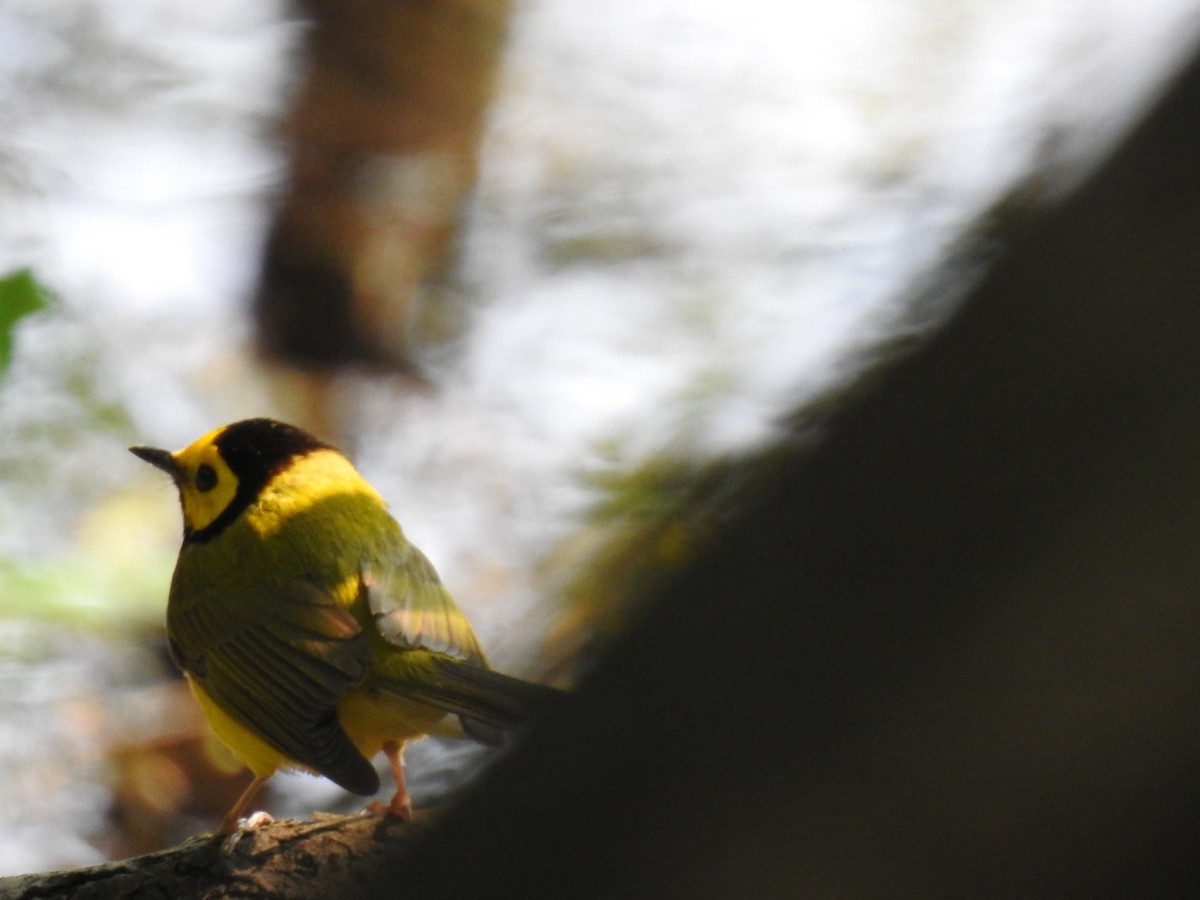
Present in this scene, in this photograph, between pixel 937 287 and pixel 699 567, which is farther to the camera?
pixel 937 287

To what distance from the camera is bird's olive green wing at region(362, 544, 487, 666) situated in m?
3.62

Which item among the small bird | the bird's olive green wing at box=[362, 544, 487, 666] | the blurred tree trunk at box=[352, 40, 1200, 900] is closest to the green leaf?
the small bird

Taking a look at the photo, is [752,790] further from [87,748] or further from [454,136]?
[454,136]

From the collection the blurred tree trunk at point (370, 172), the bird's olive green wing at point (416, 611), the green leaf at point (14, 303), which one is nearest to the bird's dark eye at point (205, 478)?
the bird's olive green wing at point (416, 611)

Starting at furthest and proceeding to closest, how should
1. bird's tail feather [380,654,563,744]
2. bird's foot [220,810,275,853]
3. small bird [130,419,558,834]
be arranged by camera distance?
small bird [130,419,558,834] < bird's tail feather [380,654,563,744] < bird's foot [220,810,275,853]

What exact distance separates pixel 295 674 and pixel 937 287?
259cm

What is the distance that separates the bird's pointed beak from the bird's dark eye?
0.13 m

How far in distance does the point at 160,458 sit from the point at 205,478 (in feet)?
0.91

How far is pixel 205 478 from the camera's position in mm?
4523

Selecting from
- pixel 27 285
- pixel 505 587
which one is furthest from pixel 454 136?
pixel 27 285

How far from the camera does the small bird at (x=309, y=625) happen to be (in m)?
3.50

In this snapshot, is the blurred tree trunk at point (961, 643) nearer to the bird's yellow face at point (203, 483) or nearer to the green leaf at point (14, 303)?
the green leaf at point (14, 303)

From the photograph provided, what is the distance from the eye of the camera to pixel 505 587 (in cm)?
588

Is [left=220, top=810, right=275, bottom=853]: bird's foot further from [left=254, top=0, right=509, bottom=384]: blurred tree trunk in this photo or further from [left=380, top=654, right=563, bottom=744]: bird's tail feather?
[left=254, top=0, right=509, bottom=384]: blurred tree trunk
